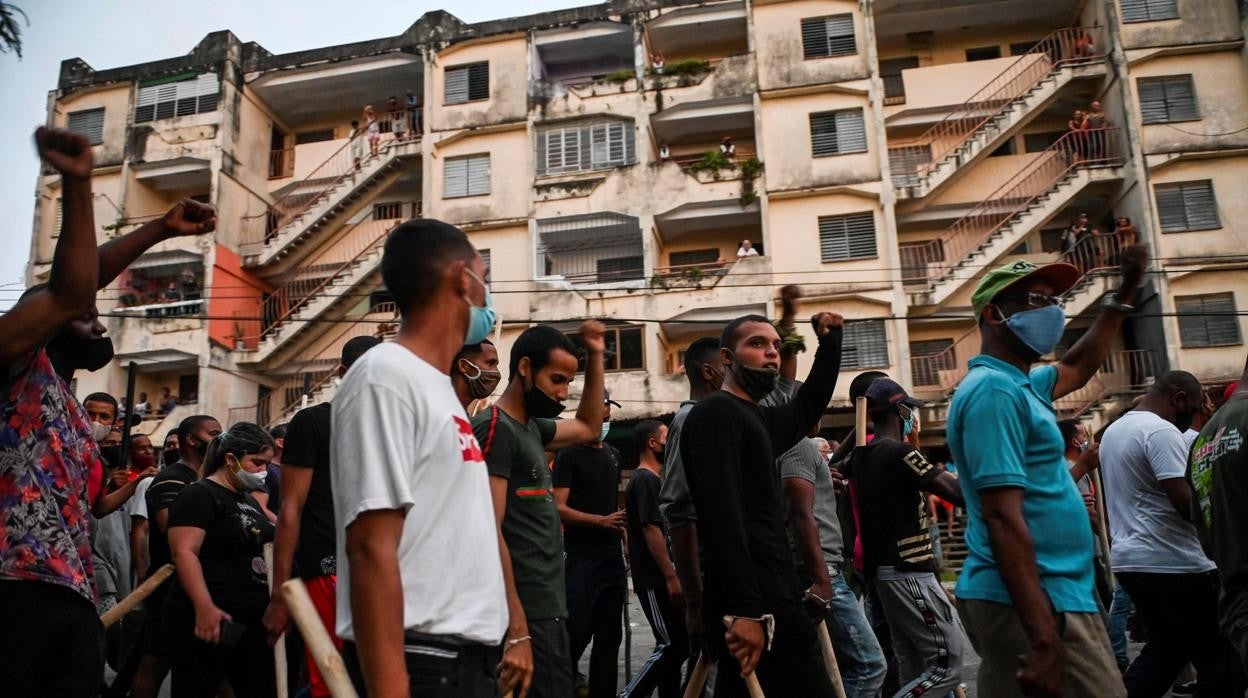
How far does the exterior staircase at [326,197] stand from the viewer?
3045 cm

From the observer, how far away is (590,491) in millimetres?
6441

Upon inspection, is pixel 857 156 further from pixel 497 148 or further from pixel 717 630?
pixel 717 630

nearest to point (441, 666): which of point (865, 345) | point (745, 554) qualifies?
point (745, 554)

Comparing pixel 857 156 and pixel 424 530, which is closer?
pixel 424 530

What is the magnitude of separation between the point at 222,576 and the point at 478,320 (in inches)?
132

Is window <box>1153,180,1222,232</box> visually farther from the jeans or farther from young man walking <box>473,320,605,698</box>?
young man walking <box>473,320,605,698</box>

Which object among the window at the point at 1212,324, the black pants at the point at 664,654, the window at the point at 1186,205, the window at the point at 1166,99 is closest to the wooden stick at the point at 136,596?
the black pants at the point at 664,654

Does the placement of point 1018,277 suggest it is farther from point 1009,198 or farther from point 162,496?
A: point 1009,198

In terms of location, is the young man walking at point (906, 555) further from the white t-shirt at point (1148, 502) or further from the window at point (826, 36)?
the window at point (826, 36)

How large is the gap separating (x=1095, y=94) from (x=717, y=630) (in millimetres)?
28992

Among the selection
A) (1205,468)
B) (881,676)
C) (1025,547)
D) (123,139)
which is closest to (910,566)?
(881,676)

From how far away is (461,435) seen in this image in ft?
7.65

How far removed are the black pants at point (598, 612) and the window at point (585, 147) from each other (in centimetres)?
2310

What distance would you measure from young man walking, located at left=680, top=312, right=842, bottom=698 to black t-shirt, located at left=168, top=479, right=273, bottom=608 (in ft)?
8.82
